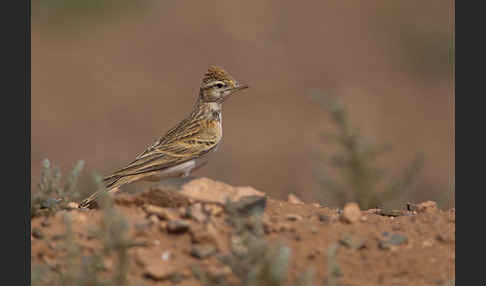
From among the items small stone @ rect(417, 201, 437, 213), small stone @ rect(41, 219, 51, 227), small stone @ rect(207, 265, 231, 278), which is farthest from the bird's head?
→ small stone @ rect(207, 265, 231, 278)

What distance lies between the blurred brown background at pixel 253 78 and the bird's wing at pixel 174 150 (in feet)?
16.7

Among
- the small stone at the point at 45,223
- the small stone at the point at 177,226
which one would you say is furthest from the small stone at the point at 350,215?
the small stone at the point at 45,223

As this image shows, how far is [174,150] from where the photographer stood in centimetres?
761

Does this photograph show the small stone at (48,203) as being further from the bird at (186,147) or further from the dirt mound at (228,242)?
the bird at (186,147)

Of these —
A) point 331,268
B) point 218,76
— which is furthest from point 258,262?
point 218,76

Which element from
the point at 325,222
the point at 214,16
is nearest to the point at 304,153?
the point at 214,16

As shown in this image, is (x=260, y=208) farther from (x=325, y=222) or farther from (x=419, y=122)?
(x=419, y=122)

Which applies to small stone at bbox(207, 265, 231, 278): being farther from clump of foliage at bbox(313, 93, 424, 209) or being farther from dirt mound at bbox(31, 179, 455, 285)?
clump of foliage at bbox(313, 93, 424, 209)

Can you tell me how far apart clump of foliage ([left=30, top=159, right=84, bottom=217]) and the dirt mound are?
0.09m

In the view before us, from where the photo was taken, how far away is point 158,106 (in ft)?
58.4

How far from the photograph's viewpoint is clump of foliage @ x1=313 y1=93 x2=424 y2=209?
9.23 meters

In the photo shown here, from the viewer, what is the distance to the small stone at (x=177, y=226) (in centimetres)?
527

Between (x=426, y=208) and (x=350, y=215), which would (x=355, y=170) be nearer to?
(x=426, y=208)

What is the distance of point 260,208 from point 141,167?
2.05m
